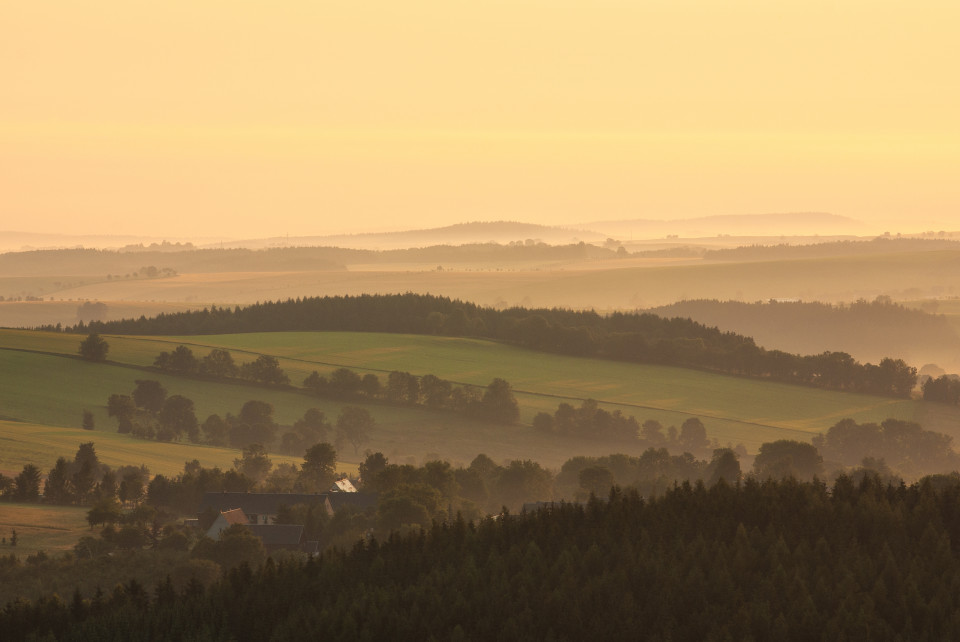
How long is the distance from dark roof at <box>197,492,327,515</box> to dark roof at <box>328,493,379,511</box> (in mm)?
1445

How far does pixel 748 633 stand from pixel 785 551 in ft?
53.8

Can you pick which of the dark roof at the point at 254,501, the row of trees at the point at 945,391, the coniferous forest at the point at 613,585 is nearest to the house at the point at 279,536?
the dark roof at the point at 254,501

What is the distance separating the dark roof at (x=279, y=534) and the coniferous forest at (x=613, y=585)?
21.2 meters

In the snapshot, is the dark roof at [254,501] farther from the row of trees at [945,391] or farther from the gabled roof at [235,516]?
the row of trees at [945,391]

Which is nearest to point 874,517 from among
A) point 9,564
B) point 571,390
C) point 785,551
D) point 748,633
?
point 785,551

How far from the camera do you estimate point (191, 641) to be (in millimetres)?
72312

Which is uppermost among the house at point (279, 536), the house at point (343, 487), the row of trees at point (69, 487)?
the row of trees at point (69, 487)

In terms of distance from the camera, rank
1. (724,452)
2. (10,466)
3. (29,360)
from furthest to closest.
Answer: (29,360) → (724,452) → (10,466)

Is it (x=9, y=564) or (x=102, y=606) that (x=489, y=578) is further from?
(x=9, y=564)

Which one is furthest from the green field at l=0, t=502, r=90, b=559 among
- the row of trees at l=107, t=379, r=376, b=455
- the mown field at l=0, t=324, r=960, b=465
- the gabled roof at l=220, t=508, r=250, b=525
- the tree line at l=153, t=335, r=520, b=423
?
the tree line at l=153, t=335, r=520, b=423

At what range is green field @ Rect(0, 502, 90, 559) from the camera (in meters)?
106

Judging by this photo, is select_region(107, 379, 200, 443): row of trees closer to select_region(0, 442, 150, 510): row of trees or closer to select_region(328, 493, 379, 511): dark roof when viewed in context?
select_region(0, 442, 150, 510): row of trees

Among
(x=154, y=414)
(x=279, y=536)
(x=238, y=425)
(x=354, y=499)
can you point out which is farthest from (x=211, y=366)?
(x=279, y=536)

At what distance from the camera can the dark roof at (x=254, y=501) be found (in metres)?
124
